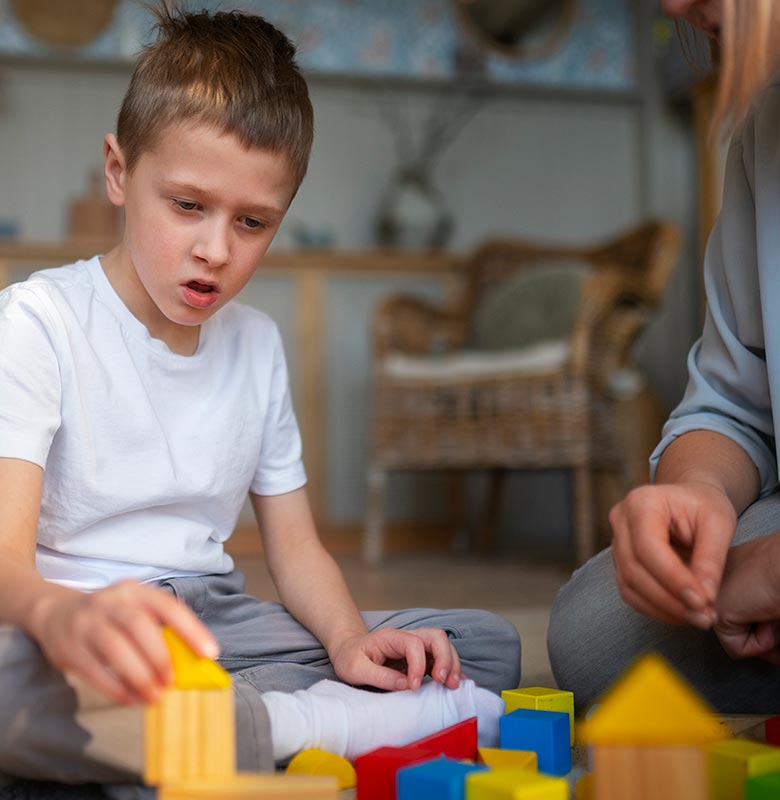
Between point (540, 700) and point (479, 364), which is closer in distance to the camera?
point (540, 700)

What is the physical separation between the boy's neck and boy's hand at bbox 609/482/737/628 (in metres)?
0.51

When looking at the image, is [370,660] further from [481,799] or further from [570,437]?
[570,437]

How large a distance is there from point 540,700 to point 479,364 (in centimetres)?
196

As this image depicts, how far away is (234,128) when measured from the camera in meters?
1.00

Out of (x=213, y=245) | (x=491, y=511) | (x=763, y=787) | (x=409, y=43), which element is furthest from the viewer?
(x=409, y=43)

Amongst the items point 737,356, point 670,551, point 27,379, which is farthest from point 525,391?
point 670,551

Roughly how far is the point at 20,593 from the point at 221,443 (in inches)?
15.1

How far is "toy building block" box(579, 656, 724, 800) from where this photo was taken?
20.9 inches

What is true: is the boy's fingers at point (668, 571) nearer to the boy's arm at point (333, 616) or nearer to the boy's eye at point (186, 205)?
the boy's arm at point (333, 616)

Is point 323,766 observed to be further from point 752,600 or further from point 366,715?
point 752,600

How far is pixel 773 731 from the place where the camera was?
841mm

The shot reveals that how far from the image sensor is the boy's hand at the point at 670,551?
73 centimetres

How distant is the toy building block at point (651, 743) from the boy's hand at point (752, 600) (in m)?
0.29

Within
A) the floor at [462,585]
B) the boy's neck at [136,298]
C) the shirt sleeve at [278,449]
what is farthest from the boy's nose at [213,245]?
the floor at [462,585]
